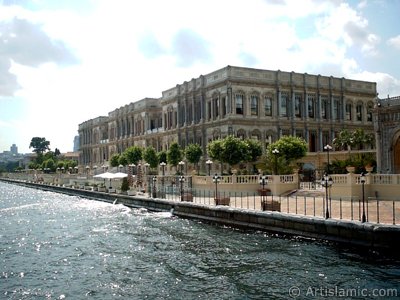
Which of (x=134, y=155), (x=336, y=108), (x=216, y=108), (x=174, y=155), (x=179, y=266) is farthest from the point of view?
(x=134, y=155)

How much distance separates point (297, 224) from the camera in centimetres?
2456

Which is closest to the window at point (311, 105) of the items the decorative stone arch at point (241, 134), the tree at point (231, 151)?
the decorative stone arch at point (241, 134)

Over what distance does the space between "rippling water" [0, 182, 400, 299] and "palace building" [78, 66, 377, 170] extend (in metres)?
32.0

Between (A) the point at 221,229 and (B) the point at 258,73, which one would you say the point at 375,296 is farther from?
(B) the point at 258,73

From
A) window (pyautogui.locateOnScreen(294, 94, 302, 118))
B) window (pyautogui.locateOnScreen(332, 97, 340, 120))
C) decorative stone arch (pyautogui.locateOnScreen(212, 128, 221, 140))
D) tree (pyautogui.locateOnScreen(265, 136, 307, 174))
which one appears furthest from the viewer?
window (pyautogui.locateOnScreen(332, 97, 340, 120))

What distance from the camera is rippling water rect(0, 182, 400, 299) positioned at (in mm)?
15695

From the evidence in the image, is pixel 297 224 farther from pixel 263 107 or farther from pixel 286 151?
pixel 263 107

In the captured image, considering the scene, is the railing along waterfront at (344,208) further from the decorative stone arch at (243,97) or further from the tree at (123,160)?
the tree at (123,160)

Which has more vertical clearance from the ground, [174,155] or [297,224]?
[174,155]

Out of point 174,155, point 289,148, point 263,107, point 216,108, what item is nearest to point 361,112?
point 263,107

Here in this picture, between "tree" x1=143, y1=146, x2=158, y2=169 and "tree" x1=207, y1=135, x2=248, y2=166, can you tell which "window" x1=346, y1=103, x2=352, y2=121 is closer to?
"tree" x1=207, y1=135, x2=248, y2=166

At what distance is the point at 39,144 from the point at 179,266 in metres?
164

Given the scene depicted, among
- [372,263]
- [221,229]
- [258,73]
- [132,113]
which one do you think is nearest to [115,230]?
[221,229]

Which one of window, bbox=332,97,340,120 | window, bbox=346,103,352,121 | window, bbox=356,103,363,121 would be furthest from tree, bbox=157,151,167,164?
window, bbox=356,103,363,121
